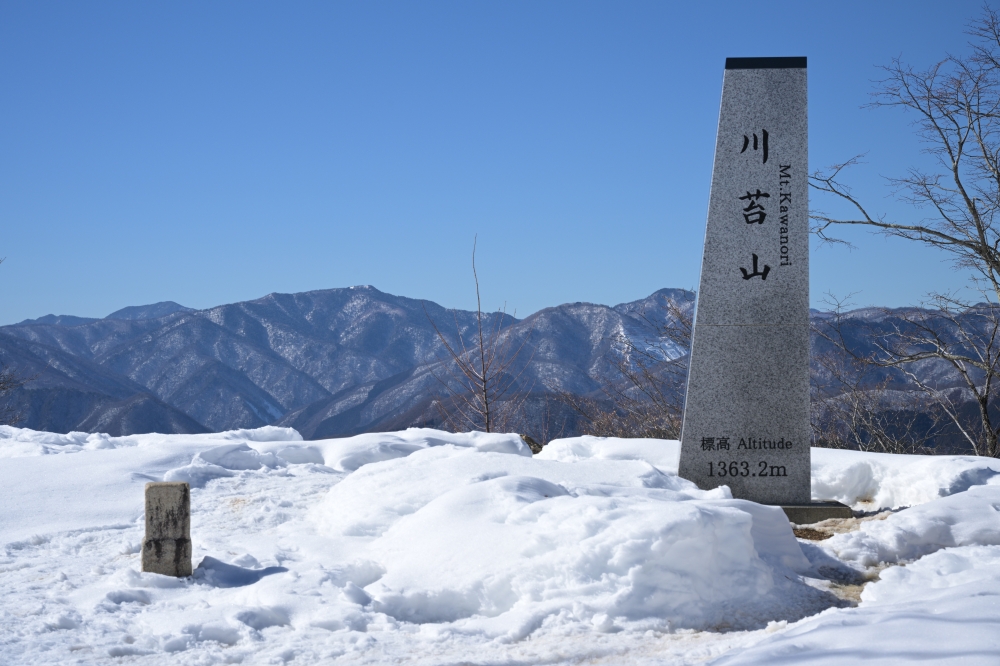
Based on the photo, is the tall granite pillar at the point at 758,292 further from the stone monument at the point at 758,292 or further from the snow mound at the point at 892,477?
the snow mound at the point at 892,477

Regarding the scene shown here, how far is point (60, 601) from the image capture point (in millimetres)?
3727

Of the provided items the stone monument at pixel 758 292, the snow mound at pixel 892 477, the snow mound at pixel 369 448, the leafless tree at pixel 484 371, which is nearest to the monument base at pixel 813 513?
the stone monument at pixel 758 292

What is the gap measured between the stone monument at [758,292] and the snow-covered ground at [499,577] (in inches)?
26.9

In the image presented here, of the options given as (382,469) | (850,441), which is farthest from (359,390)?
(382,469)

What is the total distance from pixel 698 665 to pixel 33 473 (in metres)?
6.01

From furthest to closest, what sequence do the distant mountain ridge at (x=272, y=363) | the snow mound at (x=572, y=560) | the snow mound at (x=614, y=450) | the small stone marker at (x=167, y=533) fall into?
1. the distant mountain ridge at (x=272, y=363)
2. the snow mound at (x=614, y=450)
3. the small stone marker at (x=167, y=533)
4. the snow mound at (x=572, y=560)

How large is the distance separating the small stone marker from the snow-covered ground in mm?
124

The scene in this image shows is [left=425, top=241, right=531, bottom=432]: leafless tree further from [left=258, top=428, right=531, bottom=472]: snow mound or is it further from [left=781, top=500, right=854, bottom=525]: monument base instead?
[left=781, top=500, right=854, bottom=525]: monument base

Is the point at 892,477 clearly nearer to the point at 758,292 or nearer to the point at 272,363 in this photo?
the point at 758,292

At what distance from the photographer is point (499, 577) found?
377 centimetres

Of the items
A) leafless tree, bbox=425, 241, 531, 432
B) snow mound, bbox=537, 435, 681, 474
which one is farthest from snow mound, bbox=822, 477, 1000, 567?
leafless tree, bbox=425, 241, 531, 432

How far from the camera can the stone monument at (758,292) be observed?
245 inches

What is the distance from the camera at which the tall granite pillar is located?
20.4ft

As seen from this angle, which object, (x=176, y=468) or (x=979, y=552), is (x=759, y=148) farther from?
(x=176, y=468)
